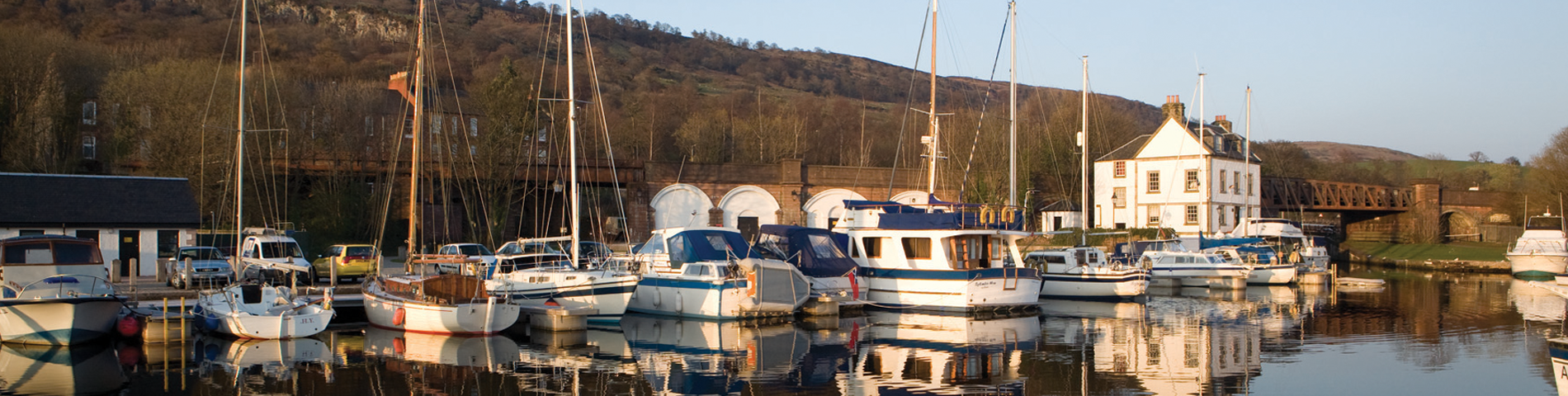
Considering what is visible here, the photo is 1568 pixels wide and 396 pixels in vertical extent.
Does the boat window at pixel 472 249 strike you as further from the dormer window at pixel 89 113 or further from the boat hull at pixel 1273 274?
the boat hull at pixel 1273 274

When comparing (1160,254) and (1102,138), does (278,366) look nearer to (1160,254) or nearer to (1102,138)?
(1160,254)

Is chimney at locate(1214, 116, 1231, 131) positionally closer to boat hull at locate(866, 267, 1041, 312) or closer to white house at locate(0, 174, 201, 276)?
boat hull at locate(866, 267, 1041, 312)

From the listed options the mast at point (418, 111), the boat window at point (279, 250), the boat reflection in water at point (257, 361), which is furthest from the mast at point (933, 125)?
the boat window at point (279, 250)

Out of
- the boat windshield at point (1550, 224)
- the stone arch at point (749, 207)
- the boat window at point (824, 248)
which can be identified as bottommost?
the boat window at point (824, 248)

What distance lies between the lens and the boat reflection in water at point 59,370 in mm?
14891

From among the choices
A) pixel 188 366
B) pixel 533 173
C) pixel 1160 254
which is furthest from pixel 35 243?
pixel 1160 254

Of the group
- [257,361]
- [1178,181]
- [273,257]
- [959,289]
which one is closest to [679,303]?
[959,289]

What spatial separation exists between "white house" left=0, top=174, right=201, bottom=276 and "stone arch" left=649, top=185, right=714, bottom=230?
19.0 metres

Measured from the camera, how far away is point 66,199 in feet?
89.6

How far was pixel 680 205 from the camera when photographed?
1777 inches

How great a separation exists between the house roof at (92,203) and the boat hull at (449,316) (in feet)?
33.5

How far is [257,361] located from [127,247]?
12860 millimetres

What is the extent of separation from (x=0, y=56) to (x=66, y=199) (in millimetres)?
15826

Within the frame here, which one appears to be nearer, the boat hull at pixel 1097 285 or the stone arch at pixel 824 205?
the boat hull at pixel 1097 285
